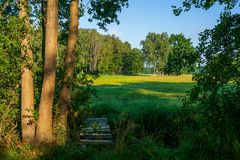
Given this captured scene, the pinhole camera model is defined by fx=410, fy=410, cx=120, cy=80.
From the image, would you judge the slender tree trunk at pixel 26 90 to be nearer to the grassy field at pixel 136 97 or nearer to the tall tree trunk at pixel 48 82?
the tall tree trunk at pixel 48 82

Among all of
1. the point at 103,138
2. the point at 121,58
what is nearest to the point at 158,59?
the point at 121,58

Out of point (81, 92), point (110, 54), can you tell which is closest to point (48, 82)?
point (81, 92)

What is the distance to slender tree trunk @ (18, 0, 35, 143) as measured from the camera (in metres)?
11.7

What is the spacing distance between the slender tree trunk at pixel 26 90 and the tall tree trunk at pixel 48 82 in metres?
0.35

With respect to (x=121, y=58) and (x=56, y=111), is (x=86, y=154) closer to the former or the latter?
(x=56, y=111)

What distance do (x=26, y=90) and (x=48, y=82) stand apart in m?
0.84

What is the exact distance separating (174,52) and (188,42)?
0.37 m

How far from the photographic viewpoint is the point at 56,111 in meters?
12.5

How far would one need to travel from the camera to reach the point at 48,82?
37.8ft

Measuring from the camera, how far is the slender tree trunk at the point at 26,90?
38.3 feet

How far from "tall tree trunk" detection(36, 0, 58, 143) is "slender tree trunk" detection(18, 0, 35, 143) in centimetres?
35

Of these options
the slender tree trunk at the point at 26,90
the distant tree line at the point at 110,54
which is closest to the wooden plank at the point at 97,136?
the slender tree trunk at the point at 26,90

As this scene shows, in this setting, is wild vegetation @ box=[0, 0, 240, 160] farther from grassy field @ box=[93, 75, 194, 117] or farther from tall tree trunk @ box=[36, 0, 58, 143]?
grassy field @ box=[93, 75, 194, 117]

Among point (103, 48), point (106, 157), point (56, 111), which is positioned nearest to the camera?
point (106, 157)
